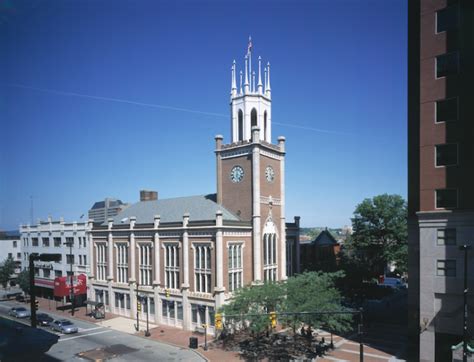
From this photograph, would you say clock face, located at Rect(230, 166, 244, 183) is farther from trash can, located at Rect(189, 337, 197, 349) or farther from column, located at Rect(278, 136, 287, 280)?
trash can, located at Rect(189, 337, 197, 349)

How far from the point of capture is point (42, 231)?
63.1 meters

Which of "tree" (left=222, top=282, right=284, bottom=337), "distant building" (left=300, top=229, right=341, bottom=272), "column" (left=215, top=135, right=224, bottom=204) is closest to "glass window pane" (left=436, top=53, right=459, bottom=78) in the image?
"tree" (left=222, top=282, right=284, bottom=337)

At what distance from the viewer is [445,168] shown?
97.5 feet

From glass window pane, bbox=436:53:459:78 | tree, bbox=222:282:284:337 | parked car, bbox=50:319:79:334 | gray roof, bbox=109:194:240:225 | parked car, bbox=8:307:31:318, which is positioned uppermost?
glass window pane, bbox=436:53:459:78

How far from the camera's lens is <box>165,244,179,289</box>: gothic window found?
142 feet

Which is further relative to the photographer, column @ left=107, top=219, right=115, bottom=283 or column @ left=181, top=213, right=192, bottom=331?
column @ left=107, top=219, right=115, bottom=283

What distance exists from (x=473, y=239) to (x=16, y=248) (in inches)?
2931

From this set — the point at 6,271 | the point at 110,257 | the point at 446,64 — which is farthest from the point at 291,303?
the point at 6,271

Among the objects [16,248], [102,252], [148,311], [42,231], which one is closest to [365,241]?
[148,311]

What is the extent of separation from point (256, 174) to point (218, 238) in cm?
902

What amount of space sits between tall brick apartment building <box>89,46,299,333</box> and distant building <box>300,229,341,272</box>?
1355 cm

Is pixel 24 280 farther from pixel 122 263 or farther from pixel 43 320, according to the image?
pixel 122 263

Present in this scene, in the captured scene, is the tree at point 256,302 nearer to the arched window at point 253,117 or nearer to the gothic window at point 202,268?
the gothic window at point 202,268

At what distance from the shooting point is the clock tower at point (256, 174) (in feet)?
141
